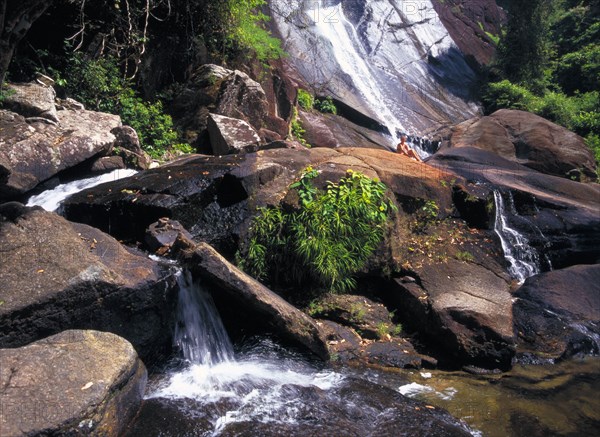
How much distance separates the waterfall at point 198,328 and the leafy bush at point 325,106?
12.2 meters

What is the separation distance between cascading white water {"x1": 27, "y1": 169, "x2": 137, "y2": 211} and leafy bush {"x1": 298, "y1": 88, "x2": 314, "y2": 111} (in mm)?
8379

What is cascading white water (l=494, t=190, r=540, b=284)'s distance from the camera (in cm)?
952

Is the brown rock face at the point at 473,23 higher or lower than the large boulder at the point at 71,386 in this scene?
higher

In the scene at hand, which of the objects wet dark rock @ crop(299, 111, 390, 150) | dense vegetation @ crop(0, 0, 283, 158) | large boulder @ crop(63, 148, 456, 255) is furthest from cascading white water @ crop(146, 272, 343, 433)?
wet dark rock @ crop(299, 111, 390, 150)

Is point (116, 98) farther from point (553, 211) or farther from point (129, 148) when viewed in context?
point (553, 211)

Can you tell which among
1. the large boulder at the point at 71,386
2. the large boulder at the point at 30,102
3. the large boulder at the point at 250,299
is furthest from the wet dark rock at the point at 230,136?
the large boulder at the point at 71,386

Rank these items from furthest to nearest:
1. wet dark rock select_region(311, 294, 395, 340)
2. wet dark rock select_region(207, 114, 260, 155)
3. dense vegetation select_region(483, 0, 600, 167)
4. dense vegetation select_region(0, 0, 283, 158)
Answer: dense vegetation select_region(483, 0, 600, 167)
wet dark rock select_region(207, 114, 260, 155)
dense vegetation select_region(0, 0, 283, 158)
wet dark rock select_region(311, 294, 395, 340)

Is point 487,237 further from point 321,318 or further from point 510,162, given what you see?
point 510,162

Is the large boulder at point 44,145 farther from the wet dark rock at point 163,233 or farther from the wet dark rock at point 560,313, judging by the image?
the wet dark rock at point 560,313

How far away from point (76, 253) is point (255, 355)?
236 cm

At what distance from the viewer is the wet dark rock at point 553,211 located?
32.5 ft

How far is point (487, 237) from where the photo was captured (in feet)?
29.9

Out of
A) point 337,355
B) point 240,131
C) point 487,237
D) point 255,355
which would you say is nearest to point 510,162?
point 487,237

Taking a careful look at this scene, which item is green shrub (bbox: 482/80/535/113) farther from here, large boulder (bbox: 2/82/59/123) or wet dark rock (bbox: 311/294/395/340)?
large boulder (bbox: 2/82/59/123)
